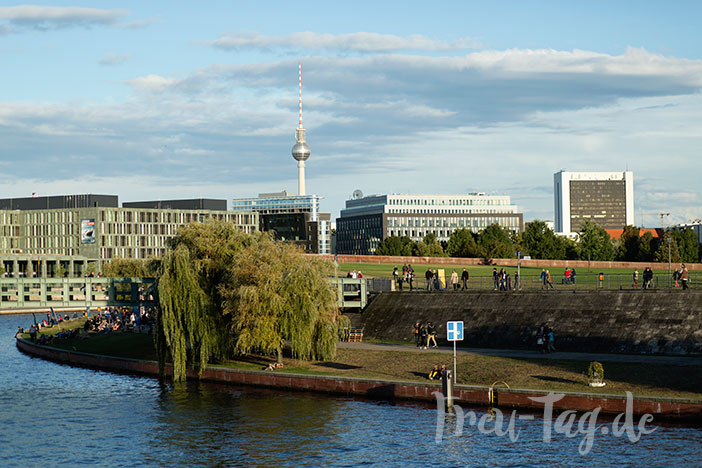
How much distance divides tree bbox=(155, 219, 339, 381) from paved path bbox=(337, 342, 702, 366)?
220 inches

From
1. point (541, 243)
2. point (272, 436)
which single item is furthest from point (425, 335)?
point (541, 243)

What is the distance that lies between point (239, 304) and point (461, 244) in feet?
405

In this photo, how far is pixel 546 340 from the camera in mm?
55062

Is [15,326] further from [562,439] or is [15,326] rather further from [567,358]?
[562,439]

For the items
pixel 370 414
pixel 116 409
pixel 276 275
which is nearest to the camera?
pixel 370 414

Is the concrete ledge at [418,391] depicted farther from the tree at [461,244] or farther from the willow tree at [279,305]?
the tree at [461,244]

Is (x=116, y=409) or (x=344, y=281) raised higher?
(x=344, y=281)

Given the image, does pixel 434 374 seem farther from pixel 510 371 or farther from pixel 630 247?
pixel 630 247

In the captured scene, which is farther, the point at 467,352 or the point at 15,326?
the point at 15,326

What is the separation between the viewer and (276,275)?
55219mm

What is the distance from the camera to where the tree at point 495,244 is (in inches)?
6117

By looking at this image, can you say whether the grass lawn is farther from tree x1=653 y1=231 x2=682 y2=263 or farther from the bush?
tree x1=653 y1=231 x2=682 y2=263

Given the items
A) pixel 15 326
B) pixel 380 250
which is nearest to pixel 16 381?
pixel 15 326

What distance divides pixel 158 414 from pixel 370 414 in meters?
10.5
